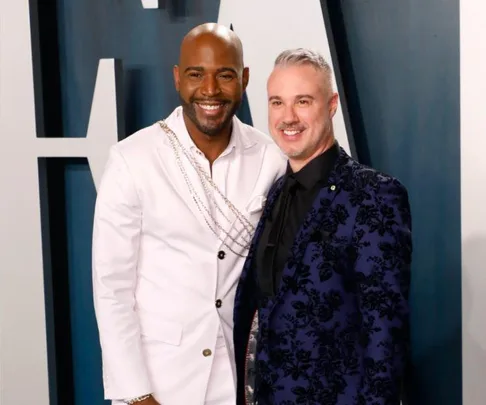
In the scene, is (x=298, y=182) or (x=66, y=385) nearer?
(x=298, y=182)

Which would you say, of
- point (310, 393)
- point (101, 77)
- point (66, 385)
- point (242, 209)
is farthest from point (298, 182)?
point (66, 385)

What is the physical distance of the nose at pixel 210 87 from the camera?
189 cm

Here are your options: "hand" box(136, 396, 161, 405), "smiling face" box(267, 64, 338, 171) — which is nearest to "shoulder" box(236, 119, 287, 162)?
"smiling face" box(267, 64, 338, 171)

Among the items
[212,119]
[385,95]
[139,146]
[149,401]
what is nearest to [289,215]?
[212,119]

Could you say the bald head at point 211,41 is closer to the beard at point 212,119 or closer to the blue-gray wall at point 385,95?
the beard at point 212,119

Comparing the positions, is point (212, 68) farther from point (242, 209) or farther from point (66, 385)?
point (66, 385)

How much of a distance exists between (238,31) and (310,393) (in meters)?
1.24

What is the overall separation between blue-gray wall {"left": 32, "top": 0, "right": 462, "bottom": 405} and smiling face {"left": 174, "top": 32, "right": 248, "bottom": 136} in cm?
55

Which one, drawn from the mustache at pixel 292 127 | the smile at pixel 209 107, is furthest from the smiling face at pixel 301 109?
the smile at pixel 209 107

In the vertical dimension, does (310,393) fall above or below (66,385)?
above

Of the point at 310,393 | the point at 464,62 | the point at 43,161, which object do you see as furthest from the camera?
the point at 43,161

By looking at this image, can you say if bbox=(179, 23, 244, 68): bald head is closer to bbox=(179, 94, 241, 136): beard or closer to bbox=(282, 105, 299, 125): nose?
bbox=(179, 94, 241, 136): beard

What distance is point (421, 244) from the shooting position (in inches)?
93.6

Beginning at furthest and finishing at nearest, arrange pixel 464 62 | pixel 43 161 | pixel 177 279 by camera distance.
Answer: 1. pixel 43 161
2. pixel 464 62
3. pixel 177 279
